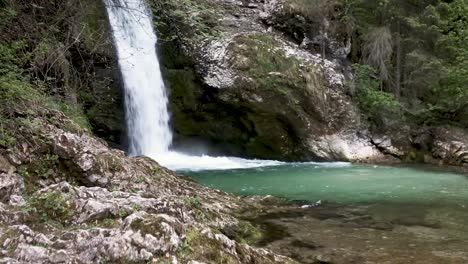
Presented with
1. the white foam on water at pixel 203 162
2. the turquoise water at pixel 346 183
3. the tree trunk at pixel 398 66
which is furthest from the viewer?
the tree trunk at pixel 398 66

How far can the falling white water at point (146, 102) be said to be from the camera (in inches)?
577

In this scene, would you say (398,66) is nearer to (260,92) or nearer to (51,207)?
(260,92)

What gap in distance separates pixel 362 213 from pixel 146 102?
8.80m

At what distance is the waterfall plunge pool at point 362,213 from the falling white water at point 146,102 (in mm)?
2111

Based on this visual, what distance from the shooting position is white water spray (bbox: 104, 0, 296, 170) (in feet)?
48.1

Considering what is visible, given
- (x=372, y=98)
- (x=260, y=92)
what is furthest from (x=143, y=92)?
(x=372, y=98)

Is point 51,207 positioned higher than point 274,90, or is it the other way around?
point 274,90

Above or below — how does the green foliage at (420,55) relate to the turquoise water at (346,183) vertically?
above

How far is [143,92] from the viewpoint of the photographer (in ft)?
49.0

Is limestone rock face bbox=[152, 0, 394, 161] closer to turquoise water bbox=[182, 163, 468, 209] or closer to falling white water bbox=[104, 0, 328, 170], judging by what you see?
falling white water bbox=[104, 0, 328, 170]

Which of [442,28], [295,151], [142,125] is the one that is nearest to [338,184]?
[295,151]

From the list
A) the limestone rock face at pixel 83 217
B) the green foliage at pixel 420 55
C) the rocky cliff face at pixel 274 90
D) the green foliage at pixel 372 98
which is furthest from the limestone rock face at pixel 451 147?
the limestone rock face at pixel 83 217

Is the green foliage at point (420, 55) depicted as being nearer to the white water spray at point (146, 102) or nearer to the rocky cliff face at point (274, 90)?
the rocky cliff face at point (274, 90)

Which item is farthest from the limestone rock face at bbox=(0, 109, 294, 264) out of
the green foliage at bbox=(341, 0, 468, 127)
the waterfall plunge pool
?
the green foliage at bbox=(341, 0, 468, 127)
